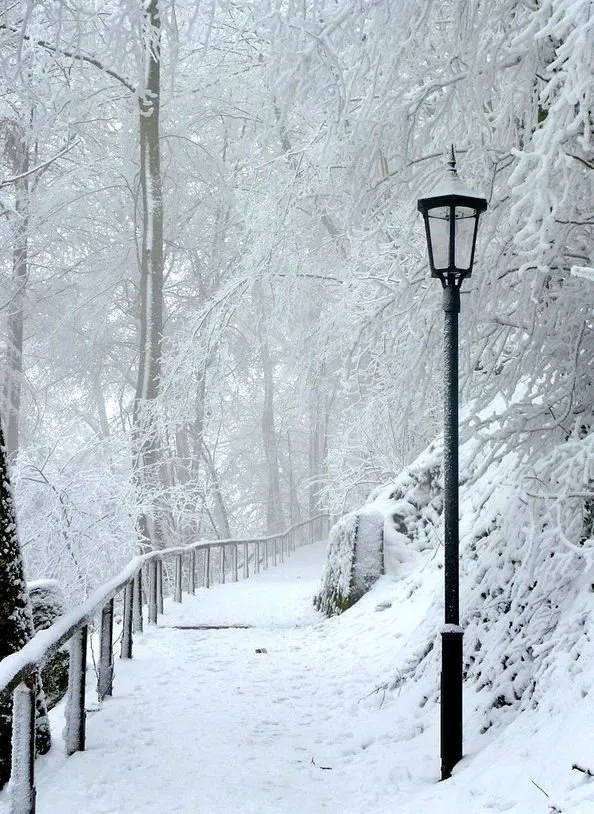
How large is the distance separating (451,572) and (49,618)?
8.93ft

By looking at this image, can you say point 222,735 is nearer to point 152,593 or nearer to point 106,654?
point 106,654

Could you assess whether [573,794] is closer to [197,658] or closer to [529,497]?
[529,497]

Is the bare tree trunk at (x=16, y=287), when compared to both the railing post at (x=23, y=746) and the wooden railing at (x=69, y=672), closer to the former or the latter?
the wooden railing at (x=69, y=672)

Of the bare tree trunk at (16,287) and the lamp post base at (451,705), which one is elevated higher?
the bare tree trunk at (16,287)

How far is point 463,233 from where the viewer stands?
15.6 feet

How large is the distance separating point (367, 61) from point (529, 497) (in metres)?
2.67

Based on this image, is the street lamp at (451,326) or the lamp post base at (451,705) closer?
the lamp post base at (451,705)

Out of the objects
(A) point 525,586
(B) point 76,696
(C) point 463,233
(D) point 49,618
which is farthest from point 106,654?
(C) point 463,233

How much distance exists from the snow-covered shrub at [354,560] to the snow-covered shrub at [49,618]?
15.4 feet

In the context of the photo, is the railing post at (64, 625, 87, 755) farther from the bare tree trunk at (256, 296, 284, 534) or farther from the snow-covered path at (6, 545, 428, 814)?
the bare tree trunk at (256, 296, 284, 534)

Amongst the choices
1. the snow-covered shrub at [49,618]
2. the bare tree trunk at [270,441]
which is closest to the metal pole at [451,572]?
the snow-covered shrub at [49,618]

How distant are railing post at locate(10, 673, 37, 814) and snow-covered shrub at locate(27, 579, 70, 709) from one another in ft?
6.24

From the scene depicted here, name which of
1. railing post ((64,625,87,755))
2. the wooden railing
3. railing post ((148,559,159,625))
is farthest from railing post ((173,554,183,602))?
railing post ((64,625,87,755))

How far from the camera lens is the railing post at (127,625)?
7137mm
